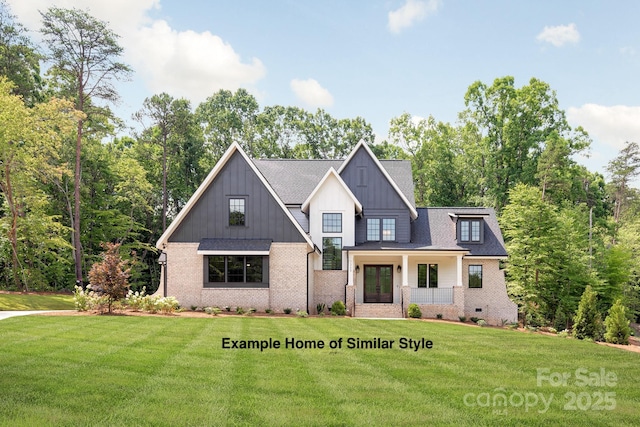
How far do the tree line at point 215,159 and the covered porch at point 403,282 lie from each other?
491cm

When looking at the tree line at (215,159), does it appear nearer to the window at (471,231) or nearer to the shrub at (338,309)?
the window at (471,231)

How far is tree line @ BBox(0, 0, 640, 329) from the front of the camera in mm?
28875

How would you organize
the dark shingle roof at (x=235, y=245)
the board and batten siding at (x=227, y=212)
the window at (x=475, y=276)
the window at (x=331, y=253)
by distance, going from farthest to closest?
the window at (x=475, y=276) < the window at (x=331, y=253) < the board and batten siding at (x=227, y=212) < the dark shingle roof at (x=235, y=245)

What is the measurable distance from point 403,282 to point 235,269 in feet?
26.9

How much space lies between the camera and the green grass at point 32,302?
24.6 metres

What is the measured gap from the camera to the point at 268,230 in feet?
78.9

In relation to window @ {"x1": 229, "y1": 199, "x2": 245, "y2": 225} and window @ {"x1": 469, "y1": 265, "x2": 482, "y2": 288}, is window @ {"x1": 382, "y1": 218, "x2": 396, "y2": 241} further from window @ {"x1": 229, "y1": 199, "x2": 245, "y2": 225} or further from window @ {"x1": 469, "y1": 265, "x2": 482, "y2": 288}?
window @ {"x1": 229, "y1": 199, "x2": 245, "y2": 225}

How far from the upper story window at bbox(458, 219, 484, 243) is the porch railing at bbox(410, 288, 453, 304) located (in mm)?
3556

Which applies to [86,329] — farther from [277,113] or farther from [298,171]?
[277,113]

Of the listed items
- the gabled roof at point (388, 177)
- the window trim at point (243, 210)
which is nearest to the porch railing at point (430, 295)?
the gabled roof at point (388, 177)

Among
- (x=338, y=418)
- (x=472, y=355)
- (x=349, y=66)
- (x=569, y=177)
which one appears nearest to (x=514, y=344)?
(x=472, y=355)

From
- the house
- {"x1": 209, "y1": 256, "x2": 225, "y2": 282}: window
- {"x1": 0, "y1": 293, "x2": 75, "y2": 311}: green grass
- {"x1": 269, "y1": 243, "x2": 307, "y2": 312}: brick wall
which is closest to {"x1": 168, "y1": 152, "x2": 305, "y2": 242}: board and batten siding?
A: the house

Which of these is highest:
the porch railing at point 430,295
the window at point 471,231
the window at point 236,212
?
the window at point 236,212

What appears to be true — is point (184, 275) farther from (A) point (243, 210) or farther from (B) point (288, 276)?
(B) point (288, 276)
